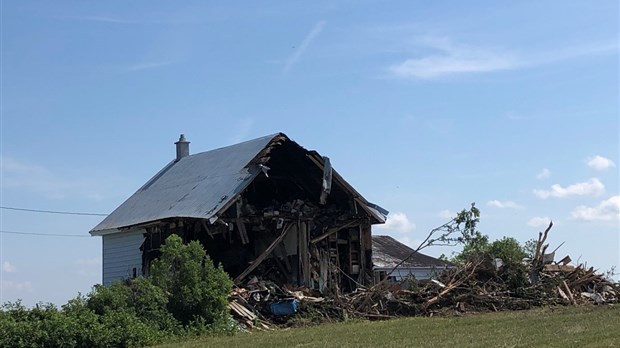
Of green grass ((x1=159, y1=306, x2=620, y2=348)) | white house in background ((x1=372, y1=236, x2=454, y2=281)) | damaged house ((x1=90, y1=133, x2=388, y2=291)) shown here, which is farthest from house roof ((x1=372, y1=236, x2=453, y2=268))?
green grass ((x1=159, y1=306, x2=620, y2=348))

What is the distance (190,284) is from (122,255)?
9.76 meters

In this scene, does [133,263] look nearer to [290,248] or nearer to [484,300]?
[290,248]

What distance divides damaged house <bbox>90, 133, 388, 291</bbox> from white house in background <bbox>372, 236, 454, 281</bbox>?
8647mm

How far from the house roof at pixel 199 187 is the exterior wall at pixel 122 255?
1.51 feet

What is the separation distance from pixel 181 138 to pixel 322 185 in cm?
952

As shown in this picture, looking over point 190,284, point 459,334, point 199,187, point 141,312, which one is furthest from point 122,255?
point 459,334

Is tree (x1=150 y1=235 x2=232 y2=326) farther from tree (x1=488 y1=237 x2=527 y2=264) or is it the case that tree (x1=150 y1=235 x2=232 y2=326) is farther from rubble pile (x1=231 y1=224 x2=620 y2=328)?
tree (x1=488 y1=237 x2=527 y2=264)

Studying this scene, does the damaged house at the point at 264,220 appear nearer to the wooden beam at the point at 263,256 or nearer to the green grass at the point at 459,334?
the wooden beam at the point at 263,256

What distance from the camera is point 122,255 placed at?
3145 cm

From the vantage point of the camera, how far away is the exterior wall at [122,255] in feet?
99.8

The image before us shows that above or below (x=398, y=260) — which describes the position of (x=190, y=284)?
below

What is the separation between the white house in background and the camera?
41781mm

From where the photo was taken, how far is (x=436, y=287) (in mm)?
26844

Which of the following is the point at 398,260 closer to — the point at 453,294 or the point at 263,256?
the point at 453,294
